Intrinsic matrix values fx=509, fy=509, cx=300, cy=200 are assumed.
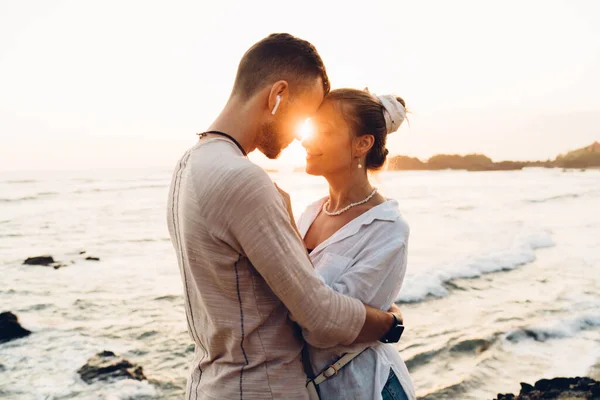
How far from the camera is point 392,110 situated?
3.08 meters

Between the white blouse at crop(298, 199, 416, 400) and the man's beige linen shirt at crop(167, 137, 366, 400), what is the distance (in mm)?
344

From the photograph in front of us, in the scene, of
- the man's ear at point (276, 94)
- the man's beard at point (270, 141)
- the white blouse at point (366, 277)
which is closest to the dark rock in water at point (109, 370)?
the white blouse at point (366, 277)

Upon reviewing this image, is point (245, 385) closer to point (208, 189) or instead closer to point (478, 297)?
point (208, 189)

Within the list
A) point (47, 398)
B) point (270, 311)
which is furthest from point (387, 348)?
point (47, 398)

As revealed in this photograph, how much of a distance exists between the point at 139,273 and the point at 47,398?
7.14 m

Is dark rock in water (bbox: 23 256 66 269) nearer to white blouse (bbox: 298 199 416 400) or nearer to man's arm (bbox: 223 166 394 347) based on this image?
white blouse (bbox: 298 199 416 400)

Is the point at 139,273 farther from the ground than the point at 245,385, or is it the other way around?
the point at 245,385

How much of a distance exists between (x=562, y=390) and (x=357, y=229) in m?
3.51

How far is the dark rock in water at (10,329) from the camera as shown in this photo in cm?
783

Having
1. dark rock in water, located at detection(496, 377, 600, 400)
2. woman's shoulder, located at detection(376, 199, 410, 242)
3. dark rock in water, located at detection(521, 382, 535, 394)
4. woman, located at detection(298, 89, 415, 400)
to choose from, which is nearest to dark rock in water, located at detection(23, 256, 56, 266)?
dark rock in water, located at detection(521, 382, 535, 394)

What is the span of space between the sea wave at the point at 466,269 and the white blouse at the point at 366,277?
25.1ft

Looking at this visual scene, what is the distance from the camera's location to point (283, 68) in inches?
88.4

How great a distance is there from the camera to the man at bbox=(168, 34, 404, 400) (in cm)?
181

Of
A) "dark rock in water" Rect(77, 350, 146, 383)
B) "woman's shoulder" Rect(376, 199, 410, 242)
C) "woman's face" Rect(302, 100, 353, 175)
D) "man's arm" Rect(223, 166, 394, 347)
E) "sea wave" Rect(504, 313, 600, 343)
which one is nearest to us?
"man's arm" Rect(223, 166, 394, 347)
